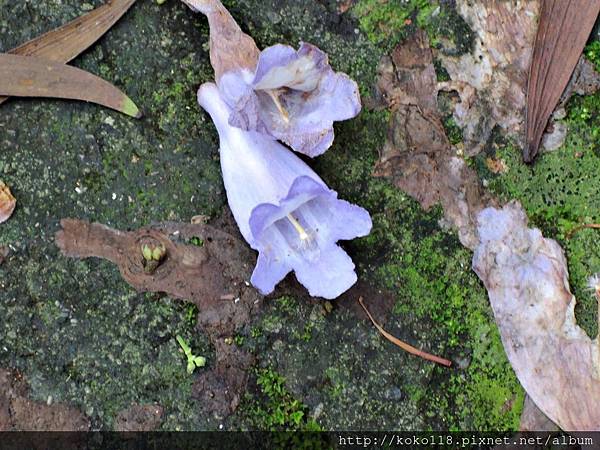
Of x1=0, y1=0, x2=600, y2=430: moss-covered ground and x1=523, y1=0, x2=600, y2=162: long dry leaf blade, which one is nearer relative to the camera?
x1=0, y1=0, x2=600, y2=430: moss-covered ground

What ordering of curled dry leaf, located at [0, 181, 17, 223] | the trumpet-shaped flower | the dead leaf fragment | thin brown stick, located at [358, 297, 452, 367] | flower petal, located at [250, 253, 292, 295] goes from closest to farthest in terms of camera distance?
1. the trumpet-shaped flower
2. flower petal, located at [250, 253, 292, 295]
3. curled dry leaf, located at [0, 181, 17, 223]
4. thin brown stick, located at [358, 297, 452, 367]
5. the dead leaf fragment

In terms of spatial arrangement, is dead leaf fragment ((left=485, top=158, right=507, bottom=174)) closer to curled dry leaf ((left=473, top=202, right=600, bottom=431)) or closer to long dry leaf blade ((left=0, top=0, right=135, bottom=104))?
curled dry leaf ((left=473, top=202, right=600, bottom=431))

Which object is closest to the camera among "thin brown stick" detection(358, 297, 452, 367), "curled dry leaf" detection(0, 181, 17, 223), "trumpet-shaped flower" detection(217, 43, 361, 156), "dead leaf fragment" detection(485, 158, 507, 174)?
"trumpet-shaped flower" detection(217, 43, 361, 156)

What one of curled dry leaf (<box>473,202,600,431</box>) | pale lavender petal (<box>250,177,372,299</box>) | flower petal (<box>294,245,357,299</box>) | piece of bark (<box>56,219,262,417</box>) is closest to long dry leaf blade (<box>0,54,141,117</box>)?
piece of bark (<box>56,219,262,417</box>)

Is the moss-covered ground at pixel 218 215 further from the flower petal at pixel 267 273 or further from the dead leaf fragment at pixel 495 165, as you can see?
the flower petal at pixel 267 273

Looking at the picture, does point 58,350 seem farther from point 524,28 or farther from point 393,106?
point 524,28

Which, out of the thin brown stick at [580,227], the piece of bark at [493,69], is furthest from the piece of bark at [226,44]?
the thin brown stick at [580,227]

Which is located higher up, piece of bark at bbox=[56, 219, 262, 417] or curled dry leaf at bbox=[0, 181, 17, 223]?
curled dry leaf at bbox=[0, 181, 17, 223]

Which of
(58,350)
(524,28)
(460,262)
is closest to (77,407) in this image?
(58,350)
